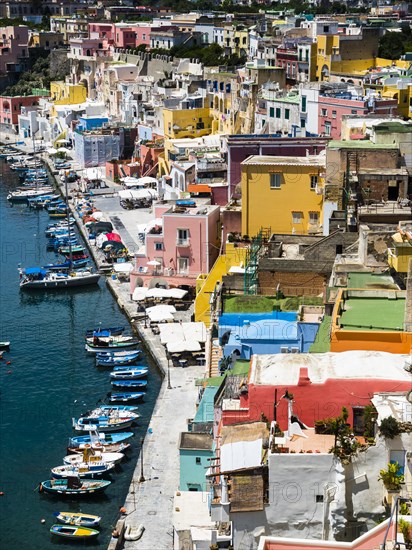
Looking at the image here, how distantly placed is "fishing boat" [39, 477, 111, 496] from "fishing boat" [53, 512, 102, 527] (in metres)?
1.29

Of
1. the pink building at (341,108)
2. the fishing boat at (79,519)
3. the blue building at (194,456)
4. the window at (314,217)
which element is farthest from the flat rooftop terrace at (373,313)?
the pink building at (341,108)

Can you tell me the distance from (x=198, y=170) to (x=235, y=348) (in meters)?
20.9

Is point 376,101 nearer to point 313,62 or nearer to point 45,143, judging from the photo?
point 313,62

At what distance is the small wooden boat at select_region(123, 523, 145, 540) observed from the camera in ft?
72.0

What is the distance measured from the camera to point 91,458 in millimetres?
26125

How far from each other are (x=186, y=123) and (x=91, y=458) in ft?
126

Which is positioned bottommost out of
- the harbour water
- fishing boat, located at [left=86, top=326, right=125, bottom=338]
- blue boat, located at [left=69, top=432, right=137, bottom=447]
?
the harbour water

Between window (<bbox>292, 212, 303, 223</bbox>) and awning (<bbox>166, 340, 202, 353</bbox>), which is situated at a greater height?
window (<bbox>292, 212, 303, 223</bbox>)

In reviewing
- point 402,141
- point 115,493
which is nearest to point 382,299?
point 115,493

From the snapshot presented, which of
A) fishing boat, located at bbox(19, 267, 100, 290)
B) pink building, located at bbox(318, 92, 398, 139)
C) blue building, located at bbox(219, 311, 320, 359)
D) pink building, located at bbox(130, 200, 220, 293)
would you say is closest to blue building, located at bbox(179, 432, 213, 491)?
blue building, located at bbox(219, 311, 320, 359)

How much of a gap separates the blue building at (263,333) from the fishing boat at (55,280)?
758 inches

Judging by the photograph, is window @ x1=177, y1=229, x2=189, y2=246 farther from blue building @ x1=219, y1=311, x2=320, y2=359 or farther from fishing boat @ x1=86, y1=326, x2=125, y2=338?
blue building @ x1=219, y1=311, x2=320, y2=359

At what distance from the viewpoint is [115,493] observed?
25047 millimetres

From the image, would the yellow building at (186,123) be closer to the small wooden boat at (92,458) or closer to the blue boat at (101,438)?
the blue boat at (101,438)
